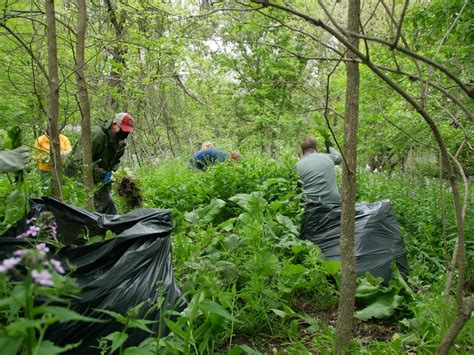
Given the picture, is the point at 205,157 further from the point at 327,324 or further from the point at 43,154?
the point at 327,324

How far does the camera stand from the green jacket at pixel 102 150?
4.17 metres

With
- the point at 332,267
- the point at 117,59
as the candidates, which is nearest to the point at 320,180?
the point at 332,267

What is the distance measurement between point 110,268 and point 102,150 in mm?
2700

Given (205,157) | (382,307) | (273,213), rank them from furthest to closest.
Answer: (205,157), (273,213), (382,307)

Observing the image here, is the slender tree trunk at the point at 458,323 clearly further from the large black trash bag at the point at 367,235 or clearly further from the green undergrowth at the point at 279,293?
the large black trash bag at the point at 367,235

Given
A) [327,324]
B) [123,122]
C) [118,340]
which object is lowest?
[327,324]

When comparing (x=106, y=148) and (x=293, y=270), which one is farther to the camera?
(x=106, y=148)

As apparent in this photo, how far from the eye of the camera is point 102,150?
4.42 metres

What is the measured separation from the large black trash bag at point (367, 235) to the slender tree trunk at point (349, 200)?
1280 millimetres

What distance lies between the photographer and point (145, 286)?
1995 mm

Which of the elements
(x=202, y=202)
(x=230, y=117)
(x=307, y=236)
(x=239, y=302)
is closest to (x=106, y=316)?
(x=239, y=302)

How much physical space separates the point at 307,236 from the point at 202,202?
1.45m

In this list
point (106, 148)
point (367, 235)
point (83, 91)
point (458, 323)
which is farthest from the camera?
point (106, 148)

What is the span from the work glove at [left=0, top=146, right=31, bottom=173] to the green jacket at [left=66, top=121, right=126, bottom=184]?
7.32 ft
